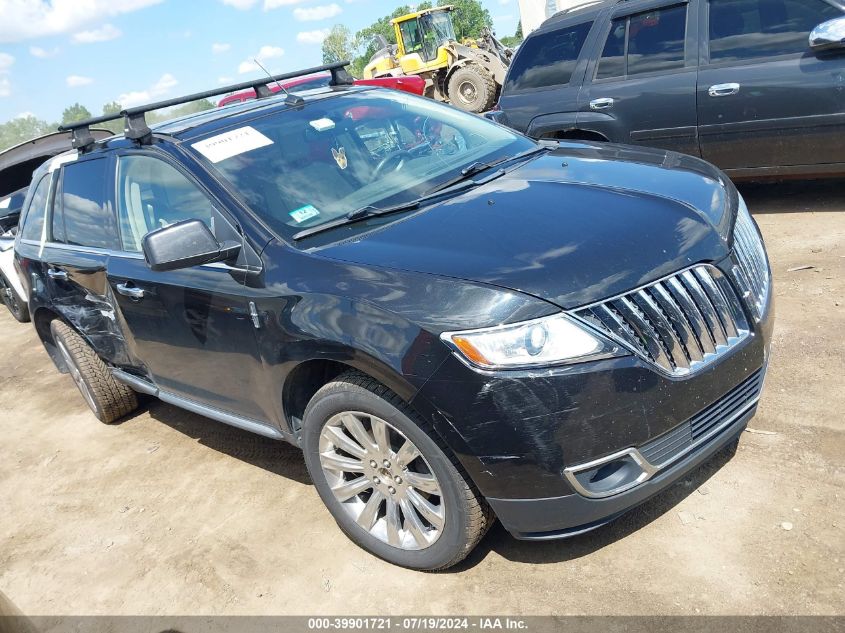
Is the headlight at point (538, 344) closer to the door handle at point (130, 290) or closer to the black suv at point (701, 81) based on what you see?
the door handle at point (130, 290)

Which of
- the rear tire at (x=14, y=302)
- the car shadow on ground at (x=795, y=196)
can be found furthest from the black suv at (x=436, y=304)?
the rear tire at (x=14, y=302)

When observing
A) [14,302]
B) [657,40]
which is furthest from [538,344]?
[14,302]

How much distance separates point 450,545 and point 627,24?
17.1 ft

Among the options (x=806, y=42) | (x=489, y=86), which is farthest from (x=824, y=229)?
(x=489, y=86)

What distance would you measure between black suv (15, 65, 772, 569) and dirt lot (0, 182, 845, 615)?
286 mm

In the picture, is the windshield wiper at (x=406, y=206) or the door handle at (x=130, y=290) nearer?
the windshield wiper at (x=406, y=206)

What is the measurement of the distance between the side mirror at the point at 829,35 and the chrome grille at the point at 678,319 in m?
3.68

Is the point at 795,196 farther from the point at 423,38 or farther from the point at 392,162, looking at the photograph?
the point at 423,38

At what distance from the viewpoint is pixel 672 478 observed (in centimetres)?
247

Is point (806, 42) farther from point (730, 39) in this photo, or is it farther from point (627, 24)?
point (627, 24)

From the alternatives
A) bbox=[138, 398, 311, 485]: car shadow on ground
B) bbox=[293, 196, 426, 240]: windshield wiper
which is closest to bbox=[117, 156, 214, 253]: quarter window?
bbox=[293, 196, 426, 240]: windshield wiper

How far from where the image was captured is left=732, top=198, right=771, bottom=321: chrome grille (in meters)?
2.65

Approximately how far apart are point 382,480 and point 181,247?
117 centimetres

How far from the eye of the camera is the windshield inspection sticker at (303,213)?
Answer: 301cm
